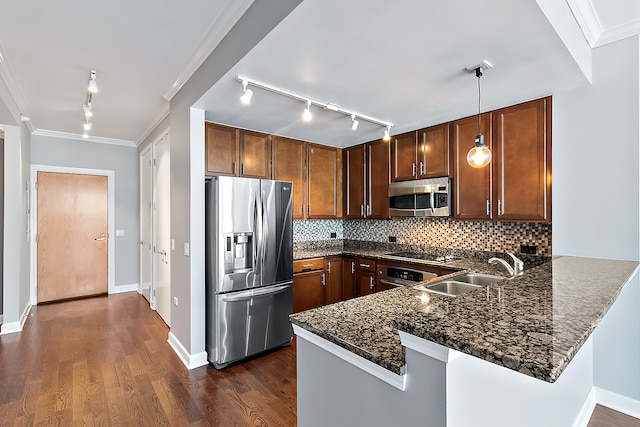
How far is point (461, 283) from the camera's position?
2402 millimetres

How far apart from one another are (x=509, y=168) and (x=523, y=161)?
0.12 m

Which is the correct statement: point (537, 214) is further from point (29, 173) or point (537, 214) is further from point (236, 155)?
point (29, 173)

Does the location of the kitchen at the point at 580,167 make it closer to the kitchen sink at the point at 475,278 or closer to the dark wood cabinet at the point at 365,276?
the kitchen sink at the point at 475,278

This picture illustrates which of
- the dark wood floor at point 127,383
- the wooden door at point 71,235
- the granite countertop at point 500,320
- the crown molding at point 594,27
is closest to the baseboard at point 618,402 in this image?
the granite countertop at point 500,320

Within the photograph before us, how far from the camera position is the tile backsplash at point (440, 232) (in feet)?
10.1

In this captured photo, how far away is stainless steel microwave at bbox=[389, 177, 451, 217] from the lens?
3.38 meters

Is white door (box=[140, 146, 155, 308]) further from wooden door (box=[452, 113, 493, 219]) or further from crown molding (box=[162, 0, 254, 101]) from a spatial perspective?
wooden door (box=[452, 113, 493, 219])

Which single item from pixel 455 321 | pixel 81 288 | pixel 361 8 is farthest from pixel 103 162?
pixel 455 321

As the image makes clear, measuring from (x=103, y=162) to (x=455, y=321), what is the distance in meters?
6.10

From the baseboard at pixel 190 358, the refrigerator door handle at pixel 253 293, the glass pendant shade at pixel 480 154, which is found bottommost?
the baseboard at pixel 190 358

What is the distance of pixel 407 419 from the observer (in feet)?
3.09

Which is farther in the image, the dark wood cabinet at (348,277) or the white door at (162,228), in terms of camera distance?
the dark wood cabinet at (348,277)

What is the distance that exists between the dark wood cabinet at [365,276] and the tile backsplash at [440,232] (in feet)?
2.15

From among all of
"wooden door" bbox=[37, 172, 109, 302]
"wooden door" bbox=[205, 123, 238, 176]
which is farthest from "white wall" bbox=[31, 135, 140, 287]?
"wooden door" bbox=[205, 123, 238, 176]
